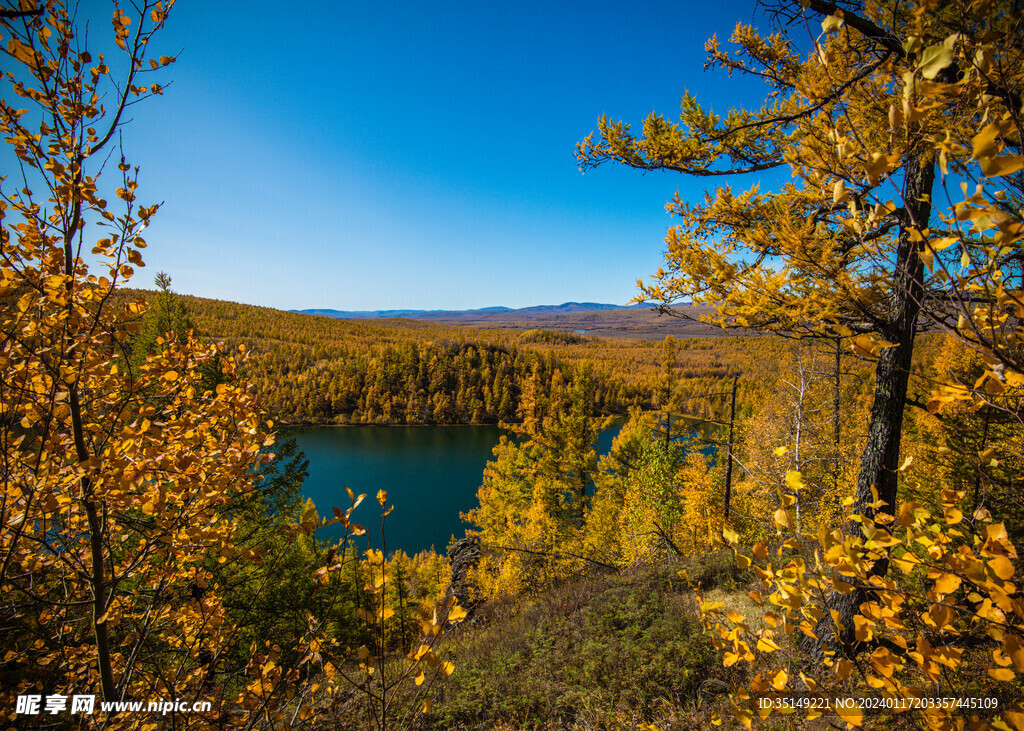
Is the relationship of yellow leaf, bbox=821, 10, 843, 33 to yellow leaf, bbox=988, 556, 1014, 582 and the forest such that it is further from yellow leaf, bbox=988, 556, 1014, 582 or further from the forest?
yellow leaf, bbox=988, 556, 1014, 582

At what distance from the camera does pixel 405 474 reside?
35.9 meters

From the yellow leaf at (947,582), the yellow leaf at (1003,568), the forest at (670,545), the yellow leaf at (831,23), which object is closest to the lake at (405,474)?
the forest at (670,545)

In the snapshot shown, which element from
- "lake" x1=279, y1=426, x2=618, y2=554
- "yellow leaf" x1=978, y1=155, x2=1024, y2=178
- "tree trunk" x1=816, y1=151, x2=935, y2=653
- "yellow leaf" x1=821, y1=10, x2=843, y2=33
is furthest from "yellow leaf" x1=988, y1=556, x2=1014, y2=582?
"lake" x1=279, y1=426, x2=618, y2=554

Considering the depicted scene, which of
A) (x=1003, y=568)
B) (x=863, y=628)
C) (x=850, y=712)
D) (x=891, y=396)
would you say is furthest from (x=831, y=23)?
(x=891, y=396)

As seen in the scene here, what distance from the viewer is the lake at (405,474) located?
86.1 ft

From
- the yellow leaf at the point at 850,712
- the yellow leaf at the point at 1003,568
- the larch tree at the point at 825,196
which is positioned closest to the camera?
the yellow leaf at the point at 1003,568

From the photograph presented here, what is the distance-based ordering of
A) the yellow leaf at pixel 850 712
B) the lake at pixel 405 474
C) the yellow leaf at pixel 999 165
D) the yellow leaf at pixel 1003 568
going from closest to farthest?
1. the yellow leaf at pixel 999 165
2. the yellow leaf at pixel 1003 568
3. the yellow leaf at pixel 850 712
4. the lake at pixel 405 474

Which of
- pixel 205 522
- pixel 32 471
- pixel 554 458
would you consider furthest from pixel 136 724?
pixel 554 458

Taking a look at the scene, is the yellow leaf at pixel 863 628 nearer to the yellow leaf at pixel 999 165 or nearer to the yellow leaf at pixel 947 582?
the yellow leaf at pixel 947 582

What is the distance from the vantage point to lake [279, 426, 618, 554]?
1033 inches

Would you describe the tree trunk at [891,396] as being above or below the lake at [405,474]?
above

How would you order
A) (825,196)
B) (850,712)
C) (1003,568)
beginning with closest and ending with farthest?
(1003,568) → (850,712) → (825,196)

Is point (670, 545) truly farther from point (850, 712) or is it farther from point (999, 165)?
point (999, 165)

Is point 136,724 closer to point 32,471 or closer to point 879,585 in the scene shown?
point 32,471
